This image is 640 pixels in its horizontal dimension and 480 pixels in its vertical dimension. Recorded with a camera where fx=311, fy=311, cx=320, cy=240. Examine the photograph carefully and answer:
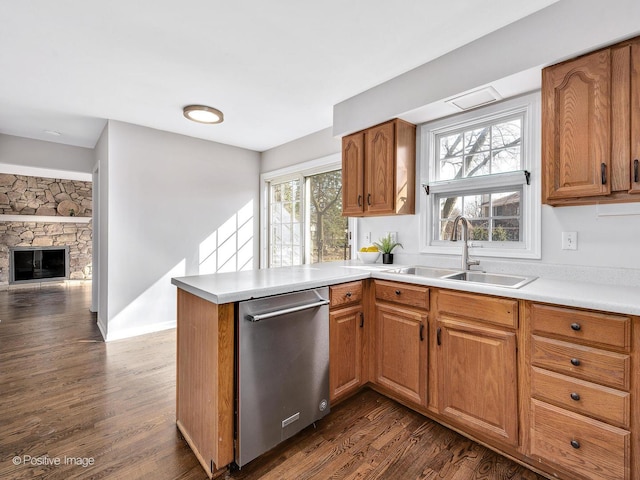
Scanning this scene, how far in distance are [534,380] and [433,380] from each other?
555mm

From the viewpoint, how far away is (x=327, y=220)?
3.91 m

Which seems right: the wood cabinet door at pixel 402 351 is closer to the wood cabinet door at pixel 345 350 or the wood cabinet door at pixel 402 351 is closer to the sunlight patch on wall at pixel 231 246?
the wood cabinet door at pixel 345 350

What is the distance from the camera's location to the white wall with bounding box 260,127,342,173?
3.73 meters

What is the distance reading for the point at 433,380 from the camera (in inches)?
75.1

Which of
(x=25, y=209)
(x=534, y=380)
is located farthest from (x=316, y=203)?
(x=25, y=209)

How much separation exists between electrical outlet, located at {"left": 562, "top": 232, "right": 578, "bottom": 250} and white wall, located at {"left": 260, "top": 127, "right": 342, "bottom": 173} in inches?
87.2

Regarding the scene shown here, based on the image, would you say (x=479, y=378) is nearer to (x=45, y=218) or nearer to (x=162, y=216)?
(x=162, y=216)

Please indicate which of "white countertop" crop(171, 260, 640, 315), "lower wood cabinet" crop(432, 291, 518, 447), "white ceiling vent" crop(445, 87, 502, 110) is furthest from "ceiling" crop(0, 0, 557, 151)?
"lower wood cabinet" crop(432, 291, 518, 447)

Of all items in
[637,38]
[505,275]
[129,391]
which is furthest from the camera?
[129,391]

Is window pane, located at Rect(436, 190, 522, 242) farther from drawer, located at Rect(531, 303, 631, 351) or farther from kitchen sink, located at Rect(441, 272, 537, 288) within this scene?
drawer, located at Rect(531, 303, 631, 351)

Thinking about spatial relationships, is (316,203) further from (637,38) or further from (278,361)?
(637,38)

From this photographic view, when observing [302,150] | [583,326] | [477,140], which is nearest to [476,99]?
[477,140]

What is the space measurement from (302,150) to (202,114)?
136 cm

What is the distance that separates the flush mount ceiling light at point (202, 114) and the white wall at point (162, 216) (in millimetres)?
860
